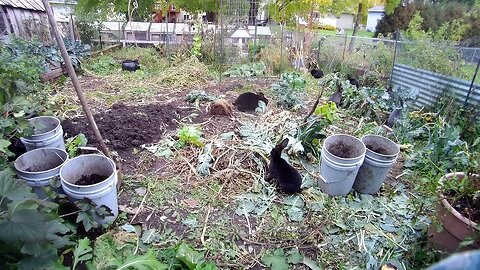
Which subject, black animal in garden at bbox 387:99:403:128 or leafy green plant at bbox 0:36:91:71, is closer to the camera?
black animal in garden at bbox 387:99:403:128

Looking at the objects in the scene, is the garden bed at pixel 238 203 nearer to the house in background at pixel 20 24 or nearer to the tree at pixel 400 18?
the house in background at pixel 20 24

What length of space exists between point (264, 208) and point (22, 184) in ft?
5.61

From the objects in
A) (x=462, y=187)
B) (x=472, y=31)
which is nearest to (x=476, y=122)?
(x=462, y=187)

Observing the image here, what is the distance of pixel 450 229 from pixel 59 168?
9.28 feet

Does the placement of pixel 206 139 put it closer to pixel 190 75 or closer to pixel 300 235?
pixel 300 235

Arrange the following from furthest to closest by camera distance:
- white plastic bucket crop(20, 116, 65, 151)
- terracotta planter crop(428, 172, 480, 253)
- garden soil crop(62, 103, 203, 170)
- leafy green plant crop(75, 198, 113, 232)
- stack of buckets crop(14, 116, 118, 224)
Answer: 1. garden soil crop(62, 103, 203, 170)
2. white plastic bucket crop(20, 116, 65, 151)
3. stack of buckets crop(14, 116, 118, 224)
4. leafy green plant crop(75, 198, 113, 232)
5. terracotta planter crop(428, 172, 480, 253)

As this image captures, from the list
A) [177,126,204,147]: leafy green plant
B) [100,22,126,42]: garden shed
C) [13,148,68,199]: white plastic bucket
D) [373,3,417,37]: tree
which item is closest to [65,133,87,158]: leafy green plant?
[13,148,68,199]: white plastic bucket

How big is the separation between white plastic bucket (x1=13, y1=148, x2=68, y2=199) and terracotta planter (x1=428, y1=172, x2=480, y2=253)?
8.95 feet

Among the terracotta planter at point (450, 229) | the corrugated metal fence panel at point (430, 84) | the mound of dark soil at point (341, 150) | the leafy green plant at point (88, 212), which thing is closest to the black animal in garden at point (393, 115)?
the corrugated metal fence panel at point (430, 84)

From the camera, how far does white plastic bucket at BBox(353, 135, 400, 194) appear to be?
239 centimetres

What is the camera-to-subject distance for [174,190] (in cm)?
258

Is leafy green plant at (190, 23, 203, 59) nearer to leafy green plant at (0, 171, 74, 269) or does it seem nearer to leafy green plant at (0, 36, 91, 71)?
leafy green plant at (0, 36, 91, 71)

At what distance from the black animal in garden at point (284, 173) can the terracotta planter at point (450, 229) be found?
1053 millimetres

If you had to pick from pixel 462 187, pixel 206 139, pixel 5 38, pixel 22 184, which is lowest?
pixel 206 139
